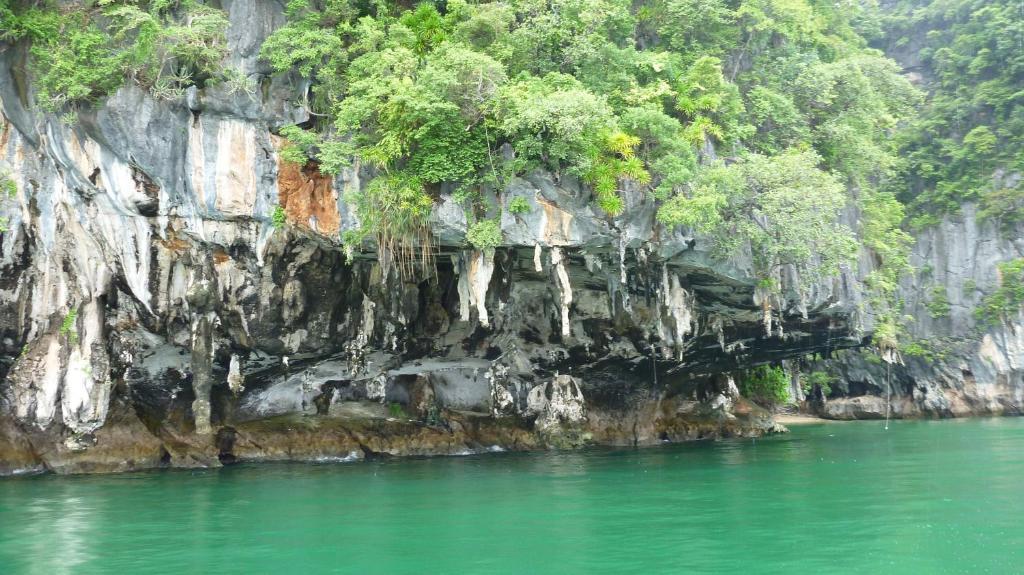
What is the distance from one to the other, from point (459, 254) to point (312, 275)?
11.5ft

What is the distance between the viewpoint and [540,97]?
15.8 m

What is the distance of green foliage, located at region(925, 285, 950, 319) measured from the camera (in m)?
30.7

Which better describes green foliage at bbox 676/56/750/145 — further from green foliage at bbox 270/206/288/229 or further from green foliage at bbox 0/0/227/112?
green foliage at bbox 0/0/227/112

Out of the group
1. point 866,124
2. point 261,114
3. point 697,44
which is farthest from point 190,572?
point 866,124

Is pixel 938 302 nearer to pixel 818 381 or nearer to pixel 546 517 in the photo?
pixel 818 381

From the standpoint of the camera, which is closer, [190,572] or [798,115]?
[190,572]

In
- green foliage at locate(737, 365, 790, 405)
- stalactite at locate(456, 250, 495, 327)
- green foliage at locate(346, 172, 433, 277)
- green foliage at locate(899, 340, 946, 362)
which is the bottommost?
green foliage at locate(737, 365, 790, 405)

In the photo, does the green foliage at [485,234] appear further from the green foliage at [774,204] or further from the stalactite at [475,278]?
Answer: the green foliage at [774,204]

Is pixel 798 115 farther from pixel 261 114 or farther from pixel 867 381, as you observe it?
pixel 867 381

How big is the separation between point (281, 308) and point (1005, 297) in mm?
25574

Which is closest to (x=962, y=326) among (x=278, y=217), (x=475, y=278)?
(x=475, y=278)

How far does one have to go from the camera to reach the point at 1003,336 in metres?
30.8

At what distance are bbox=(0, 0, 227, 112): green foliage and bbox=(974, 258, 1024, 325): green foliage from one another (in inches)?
1071

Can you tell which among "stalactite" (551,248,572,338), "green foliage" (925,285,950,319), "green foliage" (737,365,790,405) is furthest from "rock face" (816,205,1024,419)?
"stalactite" (551,248,572,338)
